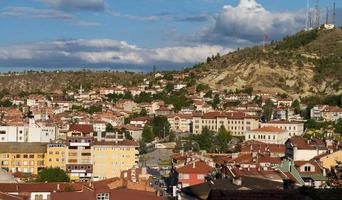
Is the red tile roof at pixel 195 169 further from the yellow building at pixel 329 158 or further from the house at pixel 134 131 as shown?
the house at pixel 134 131

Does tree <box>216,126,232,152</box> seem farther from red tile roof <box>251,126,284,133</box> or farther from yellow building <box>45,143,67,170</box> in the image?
yellow building <box>45,143,67,170</box>

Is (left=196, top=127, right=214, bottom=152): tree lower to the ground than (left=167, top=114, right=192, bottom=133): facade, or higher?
lower

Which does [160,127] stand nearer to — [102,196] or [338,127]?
[338,127]

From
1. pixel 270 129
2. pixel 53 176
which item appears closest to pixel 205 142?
pixel 270 129

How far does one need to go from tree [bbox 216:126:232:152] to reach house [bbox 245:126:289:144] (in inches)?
120

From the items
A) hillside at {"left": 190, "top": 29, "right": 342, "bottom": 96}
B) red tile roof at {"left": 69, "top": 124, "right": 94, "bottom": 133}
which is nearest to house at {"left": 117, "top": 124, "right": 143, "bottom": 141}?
red tile roof at {"left": 69, "top": 124, "right": 94, "bottom": 133}

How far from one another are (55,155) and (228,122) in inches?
1952

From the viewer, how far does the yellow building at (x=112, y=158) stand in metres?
72.2

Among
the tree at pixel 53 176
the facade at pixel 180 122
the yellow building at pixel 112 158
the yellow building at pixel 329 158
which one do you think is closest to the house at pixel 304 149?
the yellow building at pixel 329 158

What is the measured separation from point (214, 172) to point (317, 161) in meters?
6.98

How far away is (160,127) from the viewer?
115 m

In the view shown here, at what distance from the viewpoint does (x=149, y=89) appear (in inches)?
6496

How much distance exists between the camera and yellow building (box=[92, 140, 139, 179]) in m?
72.2

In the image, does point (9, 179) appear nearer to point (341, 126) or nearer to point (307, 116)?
point (341, 126)
